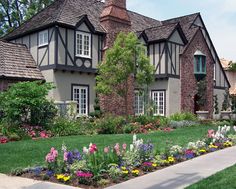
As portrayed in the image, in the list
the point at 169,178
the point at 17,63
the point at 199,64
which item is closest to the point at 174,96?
the point at 199,64

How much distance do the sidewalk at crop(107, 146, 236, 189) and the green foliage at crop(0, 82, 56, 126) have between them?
29.2 ft

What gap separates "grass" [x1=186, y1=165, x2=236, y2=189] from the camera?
6.74 meters

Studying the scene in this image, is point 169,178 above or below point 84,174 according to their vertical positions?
below

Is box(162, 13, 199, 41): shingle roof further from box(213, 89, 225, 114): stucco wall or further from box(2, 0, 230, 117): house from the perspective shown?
box(213, 89, 225, 114): stucco wall

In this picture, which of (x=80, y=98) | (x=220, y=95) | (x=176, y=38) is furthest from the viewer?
(x=220, y=95)

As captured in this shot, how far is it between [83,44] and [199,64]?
11072mm

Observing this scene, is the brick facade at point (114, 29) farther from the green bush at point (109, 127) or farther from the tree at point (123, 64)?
the green bush at point (109, 127)

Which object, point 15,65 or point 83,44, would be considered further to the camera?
point 83,44

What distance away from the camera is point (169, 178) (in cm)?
764

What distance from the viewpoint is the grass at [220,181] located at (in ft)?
22.1

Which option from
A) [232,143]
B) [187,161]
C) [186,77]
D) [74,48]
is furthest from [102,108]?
[187,161]

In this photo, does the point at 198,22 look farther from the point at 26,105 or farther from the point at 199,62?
the point at 26,105

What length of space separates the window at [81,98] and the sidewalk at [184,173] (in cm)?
1339

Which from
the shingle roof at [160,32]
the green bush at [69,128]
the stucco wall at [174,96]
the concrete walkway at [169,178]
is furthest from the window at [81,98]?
the concrete walkway at [169,178]
